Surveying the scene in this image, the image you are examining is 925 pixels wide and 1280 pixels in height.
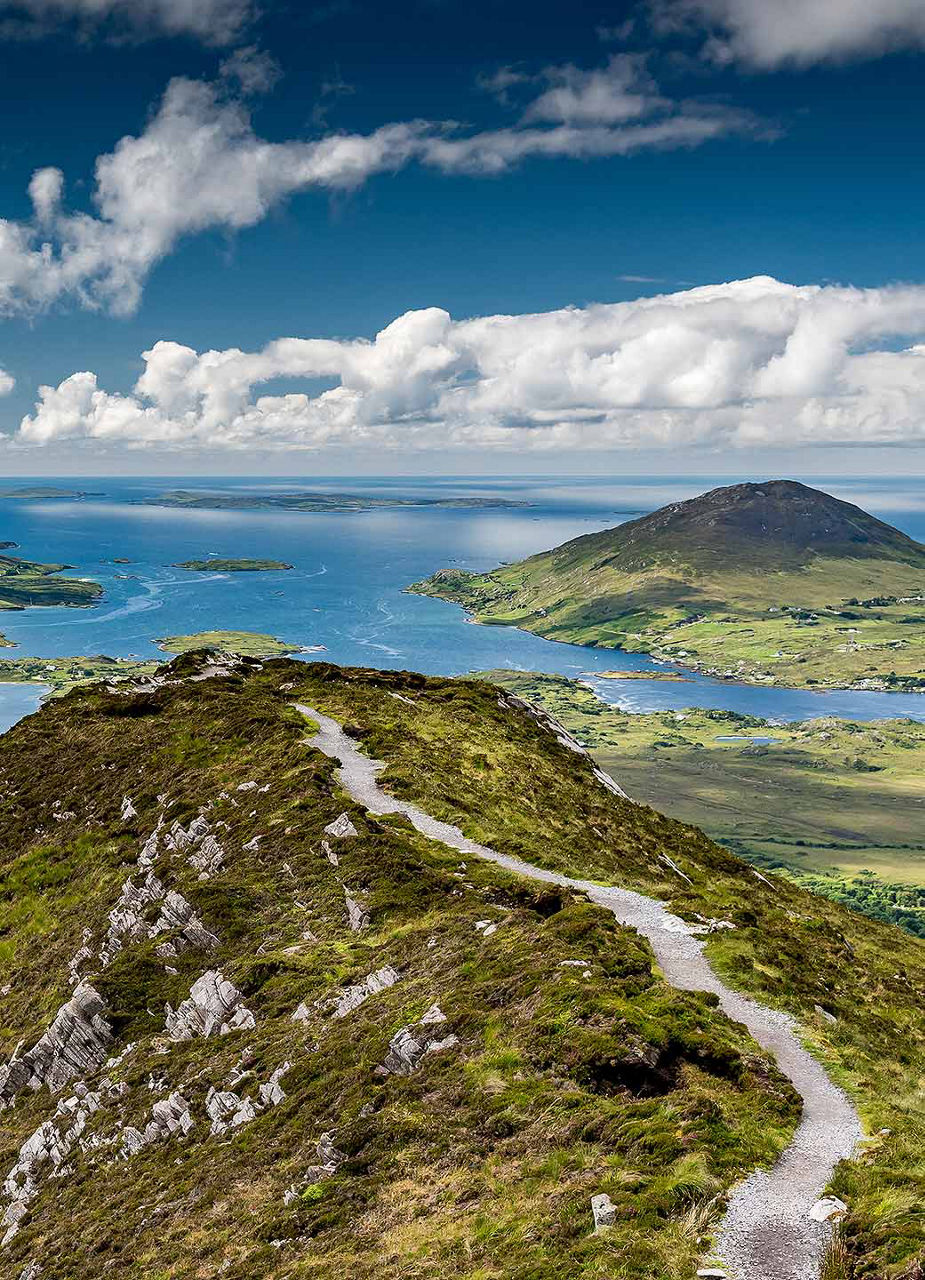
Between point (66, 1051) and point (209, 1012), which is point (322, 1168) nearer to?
point (209, 1012)

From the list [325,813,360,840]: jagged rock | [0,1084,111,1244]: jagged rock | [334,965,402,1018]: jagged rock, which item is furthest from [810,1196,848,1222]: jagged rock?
[325,813,360,840]: jagged rock

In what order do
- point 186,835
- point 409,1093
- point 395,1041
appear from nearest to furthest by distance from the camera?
point 409,1093 → point 395,1041 → point 186,835

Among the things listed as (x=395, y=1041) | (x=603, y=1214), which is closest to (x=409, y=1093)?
(x=395, y=1041)

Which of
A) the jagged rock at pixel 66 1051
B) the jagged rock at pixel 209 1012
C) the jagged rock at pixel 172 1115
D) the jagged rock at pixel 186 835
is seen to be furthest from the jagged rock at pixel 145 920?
the jagged rock at pixel 172 1115

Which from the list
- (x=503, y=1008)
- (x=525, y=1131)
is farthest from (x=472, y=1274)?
(x=503, y=1008)

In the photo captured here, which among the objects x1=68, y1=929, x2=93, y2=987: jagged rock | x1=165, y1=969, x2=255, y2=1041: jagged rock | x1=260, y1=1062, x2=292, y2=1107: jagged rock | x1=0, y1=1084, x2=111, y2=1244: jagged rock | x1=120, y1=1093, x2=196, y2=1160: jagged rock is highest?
x1=260, y1=1062, x2=292, y2=1107: jagged rock

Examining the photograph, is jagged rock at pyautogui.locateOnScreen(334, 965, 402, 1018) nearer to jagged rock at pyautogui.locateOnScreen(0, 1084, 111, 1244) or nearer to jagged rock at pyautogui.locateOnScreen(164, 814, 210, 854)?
jagged rock at pyautogui.locateOnScreen(0, 1084, 111, 1244)

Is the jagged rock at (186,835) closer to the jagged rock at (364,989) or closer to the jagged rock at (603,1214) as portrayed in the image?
the jagged rock at (364,989)
